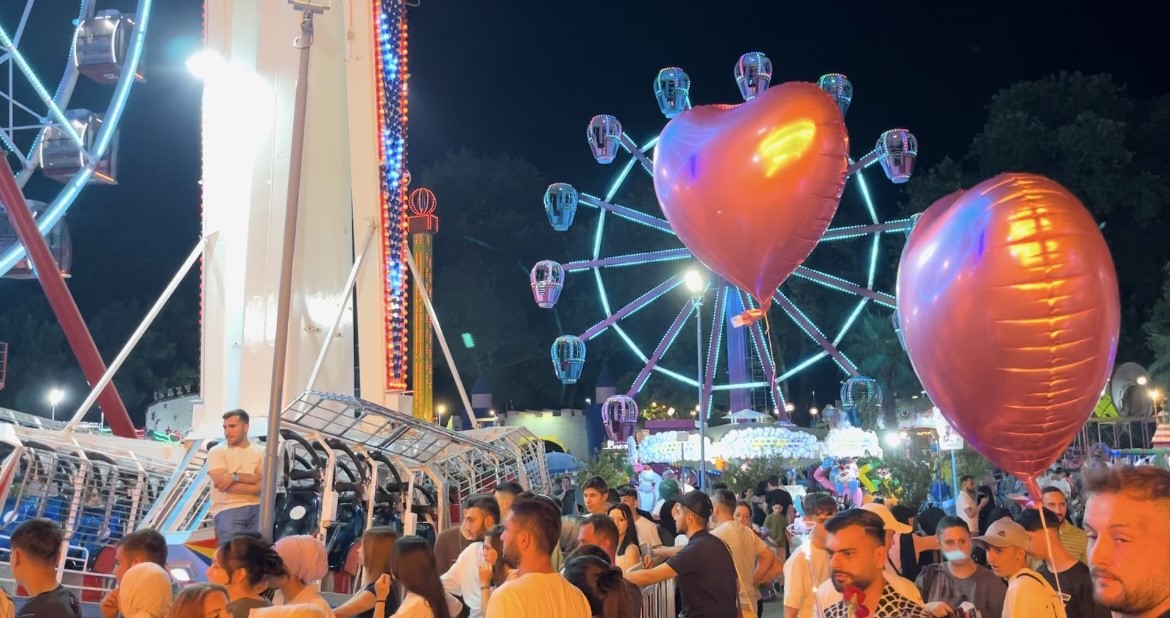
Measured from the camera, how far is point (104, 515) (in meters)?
9.52

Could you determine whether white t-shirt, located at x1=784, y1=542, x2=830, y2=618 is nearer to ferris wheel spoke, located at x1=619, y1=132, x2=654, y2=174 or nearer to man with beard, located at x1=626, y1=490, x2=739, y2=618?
man with beard, located at x1=626, y1=490, x2=739, y2=618

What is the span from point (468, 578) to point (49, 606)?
224cm

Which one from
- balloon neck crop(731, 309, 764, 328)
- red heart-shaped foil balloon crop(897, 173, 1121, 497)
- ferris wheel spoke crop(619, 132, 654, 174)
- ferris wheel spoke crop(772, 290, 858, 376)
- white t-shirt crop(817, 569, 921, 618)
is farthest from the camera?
ferris wheel spoke crop(772, 290, 858, 376)

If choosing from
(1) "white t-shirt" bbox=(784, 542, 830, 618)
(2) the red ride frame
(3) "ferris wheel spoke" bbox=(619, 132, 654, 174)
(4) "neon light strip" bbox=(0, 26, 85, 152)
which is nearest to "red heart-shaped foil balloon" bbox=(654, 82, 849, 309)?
(1) "white t-shirt" bbox=(784, 542, 830, 618)

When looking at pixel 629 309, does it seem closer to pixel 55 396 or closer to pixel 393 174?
pixel 393 174

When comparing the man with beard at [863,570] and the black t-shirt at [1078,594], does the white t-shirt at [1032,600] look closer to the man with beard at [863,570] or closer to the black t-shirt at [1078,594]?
the black t-shirt at [1078,594]

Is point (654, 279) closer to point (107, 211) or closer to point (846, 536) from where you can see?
point (107, 211)

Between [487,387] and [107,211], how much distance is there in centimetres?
1839

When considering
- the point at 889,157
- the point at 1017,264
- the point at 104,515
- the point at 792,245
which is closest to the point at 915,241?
the point at 1017,264

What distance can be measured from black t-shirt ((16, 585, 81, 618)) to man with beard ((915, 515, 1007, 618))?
4.18m

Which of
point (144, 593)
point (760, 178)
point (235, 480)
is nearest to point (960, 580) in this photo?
point (760, 178)

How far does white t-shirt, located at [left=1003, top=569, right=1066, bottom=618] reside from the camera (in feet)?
15.1

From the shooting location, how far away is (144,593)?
4.55m

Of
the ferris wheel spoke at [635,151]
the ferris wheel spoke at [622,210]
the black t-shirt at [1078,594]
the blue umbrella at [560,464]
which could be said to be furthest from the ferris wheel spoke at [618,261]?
the black t-shirt at [1078,594]
